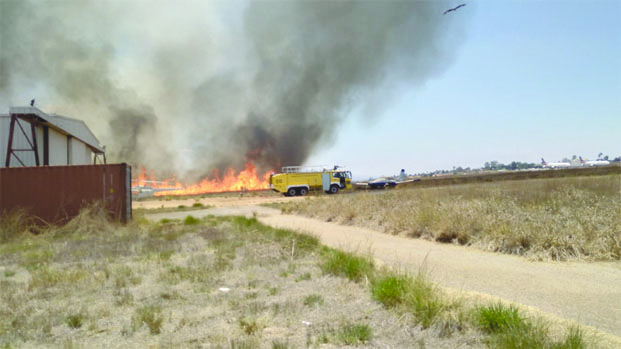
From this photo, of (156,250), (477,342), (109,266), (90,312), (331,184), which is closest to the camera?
(477,342)

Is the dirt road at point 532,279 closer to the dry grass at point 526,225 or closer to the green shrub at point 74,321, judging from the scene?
the dry grass at point 526,225

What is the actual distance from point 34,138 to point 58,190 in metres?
8.46

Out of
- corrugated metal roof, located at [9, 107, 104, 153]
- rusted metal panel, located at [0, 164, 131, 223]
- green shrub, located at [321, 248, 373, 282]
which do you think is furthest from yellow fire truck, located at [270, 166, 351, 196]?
green shrub, located at [321, 248, 373, 282]

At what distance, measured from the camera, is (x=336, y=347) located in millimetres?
3885

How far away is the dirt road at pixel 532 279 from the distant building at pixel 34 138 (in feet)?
65.7

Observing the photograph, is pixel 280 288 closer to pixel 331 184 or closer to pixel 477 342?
pixel 477 342

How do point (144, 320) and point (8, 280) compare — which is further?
point (8, 280)

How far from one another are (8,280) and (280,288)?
5.05 metres

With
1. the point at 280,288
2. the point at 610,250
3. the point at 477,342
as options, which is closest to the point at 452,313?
the point at 477,342

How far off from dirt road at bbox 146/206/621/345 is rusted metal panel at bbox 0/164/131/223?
11.1 meters

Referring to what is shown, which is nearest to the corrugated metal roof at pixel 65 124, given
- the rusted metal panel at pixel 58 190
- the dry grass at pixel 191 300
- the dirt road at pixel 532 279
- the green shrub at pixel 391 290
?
Result: the rusted metal panel at pixel 58 190

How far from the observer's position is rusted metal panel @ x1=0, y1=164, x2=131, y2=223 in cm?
1425

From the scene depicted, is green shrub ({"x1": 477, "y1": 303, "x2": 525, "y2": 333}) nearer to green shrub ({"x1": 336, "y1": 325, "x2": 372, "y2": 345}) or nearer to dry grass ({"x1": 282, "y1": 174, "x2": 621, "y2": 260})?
green shrub ({"x1": 336, "y1": 325, "x2": 372, "y2": 345})

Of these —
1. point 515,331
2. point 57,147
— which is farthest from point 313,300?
point 57,147
